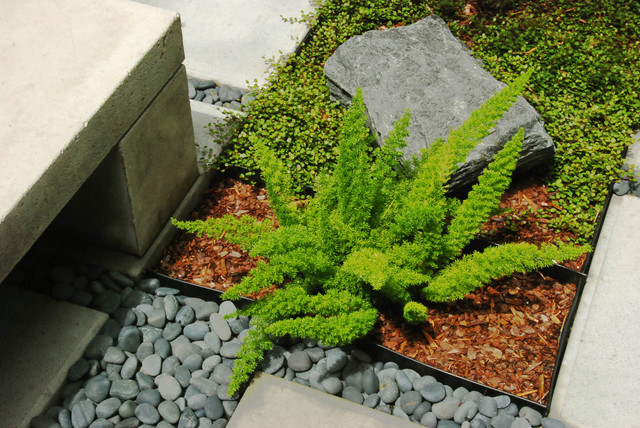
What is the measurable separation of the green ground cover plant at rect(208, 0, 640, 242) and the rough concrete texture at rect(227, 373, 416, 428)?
98 cm

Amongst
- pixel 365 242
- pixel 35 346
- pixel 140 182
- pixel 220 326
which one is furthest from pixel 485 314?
pixel 35 346

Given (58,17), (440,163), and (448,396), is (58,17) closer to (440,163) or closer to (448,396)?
(440,163)

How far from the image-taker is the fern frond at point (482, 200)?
2.37 meters

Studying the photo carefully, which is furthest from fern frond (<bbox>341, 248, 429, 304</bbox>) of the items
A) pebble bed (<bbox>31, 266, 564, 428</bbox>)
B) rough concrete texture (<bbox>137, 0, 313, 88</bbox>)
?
rough concrete texture (<bbox>137, 0, 313, 88</bbox>)

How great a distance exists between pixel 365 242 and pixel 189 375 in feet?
3.01

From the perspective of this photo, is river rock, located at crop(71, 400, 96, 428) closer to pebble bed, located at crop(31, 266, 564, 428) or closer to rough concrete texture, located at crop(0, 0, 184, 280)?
pebble bed, located at crop(31, 266, 564, 428)

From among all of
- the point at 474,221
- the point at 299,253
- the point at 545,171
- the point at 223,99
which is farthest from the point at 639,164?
the point at 223,99

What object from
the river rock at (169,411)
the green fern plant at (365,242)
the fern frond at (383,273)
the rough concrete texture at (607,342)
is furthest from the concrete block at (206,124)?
the rough concrete texture at (607,342)

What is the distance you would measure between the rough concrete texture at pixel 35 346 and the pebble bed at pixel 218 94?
4.90ft

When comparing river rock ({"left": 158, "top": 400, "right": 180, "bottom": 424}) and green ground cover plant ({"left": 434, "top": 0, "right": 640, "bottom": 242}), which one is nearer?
river rock ({"left": 158, "top": 400, "right": 180, "bottom": 424})

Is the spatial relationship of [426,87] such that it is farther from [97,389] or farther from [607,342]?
[97,389]

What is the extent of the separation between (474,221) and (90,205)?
1.63 meters

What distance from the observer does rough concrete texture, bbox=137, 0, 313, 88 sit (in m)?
3.73

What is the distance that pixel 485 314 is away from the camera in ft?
8.89
